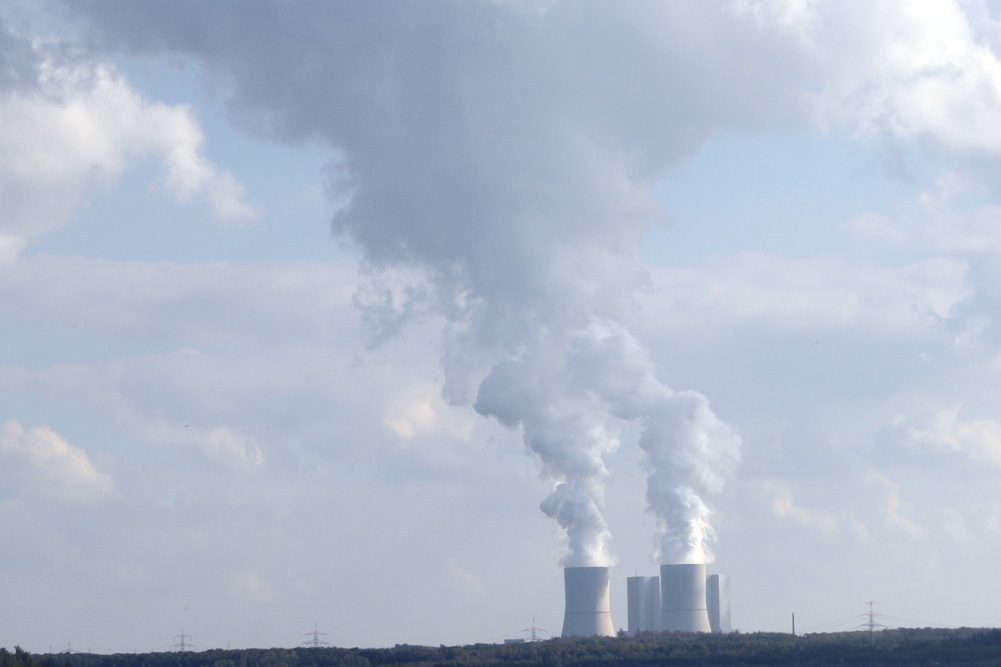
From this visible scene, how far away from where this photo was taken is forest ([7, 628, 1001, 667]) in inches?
2736

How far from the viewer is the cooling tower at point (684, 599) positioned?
81.6 metres

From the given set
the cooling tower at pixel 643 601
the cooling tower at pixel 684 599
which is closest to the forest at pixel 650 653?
the cooling tower at pixel 684 599

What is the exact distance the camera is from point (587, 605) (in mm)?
82125

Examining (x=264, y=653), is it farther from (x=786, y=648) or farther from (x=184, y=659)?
(x=786, y=648)

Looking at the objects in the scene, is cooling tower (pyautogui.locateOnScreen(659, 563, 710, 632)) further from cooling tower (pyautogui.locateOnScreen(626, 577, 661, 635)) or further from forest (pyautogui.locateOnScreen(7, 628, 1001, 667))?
cooling tower (pyautogui.locateOnScreen(626, 577, 661, 635))

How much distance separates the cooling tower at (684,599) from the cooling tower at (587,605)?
305 centimetres

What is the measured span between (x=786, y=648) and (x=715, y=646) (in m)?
3.28

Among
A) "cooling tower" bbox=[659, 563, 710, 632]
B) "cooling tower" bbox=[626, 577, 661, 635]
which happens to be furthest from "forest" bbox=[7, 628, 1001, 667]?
"cooling tower" bbox=[626, 577, 661, 635]

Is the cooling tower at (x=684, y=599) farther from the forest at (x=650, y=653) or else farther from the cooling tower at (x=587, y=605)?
the cooling tower at (x=587, y=605)

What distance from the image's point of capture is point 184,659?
263 ft

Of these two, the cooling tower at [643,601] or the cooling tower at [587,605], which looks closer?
the cooling tower at [587,605]

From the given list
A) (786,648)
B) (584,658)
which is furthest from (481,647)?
(786,648)

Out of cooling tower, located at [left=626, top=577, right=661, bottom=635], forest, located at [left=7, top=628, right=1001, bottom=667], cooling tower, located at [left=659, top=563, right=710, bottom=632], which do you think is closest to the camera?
forest, located at [left=7, top=628, right=1001, bottom=667]

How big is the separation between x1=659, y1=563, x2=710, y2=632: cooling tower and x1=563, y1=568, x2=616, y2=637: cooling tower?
3.05 metres
